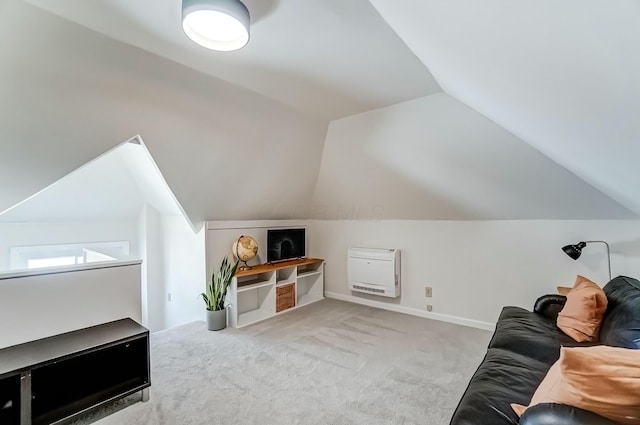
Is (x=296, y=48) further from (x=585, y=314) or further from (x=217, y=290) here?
(x=217, y=290)

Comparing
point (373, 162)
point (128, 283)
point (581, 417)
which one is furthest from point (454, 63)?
point (128, 283)

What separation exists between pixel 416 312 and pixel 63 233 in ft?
15.5

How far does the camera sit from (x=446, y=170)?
3.40 metres

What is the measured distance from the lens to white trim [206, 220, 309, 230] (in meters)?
3.96

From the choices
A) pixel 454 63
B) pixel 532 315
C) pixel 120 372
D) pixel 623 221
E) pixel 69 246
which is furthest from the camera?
pixel 69 246

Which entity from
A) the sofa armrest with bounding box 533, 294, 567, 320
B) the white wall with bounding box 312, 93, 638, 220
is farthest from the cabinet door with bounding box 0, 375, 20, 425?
the sofa armrest with bounding box 533, 294, 567, 320

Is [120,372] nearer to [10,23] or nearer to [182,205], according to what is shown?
[182,205]

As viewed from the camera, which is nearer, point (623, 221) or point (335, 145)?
point (623, 221)

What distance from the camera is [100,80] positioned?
216 cm

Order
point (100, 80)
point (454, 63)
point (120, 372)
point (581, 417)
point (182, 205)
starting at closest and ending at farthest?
point (581, 417)
point (454, 63)
point (100, 80)
point (120, 372)
point (182, 205)

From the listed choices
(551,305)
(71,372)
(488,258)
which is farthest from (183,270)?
(551,305)

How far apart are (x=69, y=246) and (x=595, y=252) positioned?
20.2 ft

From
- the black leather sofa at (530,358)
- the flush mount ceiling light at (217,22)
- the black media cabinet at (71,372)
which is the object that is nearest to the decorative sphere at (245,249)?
the black media cabinet at (71,372)

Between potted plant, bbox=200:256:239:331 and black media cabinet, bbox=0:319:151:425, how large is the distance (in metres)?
1.22
